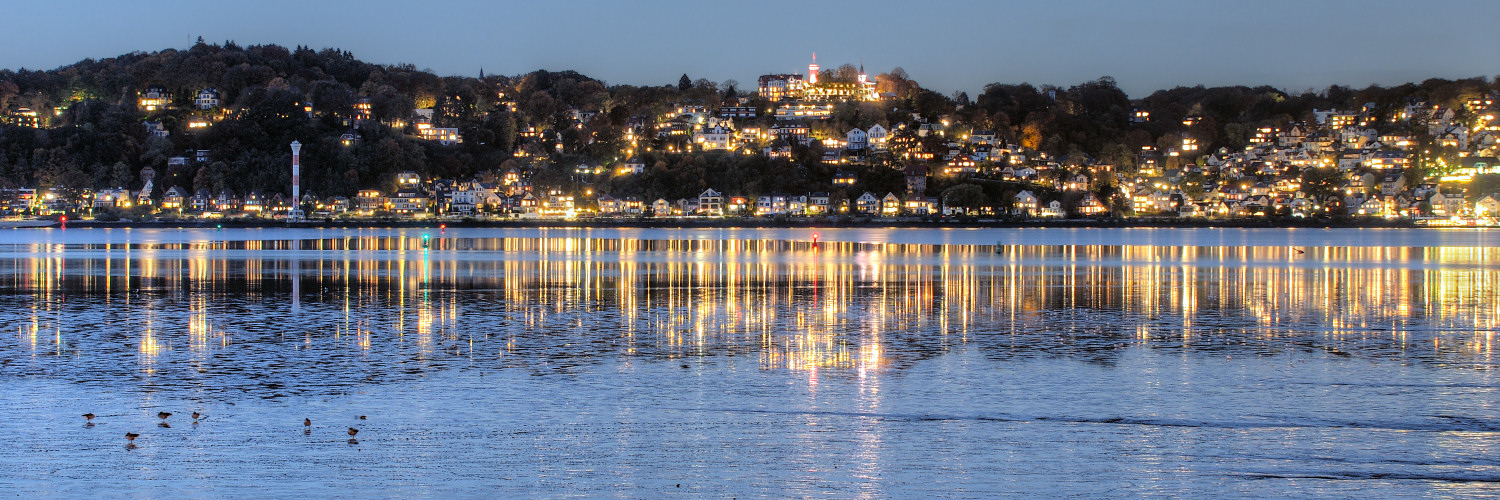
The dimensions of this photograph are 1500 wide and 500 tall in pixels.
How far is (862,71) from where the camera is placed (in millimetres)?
123438

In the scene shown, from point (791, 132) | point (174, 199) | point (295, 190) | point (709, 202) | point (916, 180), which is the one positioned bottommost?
point (709, 202)

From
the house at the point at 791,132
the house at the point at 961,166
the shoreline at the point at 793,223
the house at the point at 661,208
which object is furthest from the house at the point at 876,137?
the house at the point at 661,208

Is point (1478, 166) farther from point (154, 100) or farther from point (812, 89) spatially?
point (154, 100)

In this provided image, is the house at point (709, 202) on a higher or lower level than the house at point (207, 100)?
lower

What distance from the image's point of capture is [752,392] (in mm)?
9383

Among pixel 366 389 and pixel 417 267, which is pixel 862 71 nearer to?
pixel 417 267

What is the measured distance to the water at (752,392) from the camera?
260 inches

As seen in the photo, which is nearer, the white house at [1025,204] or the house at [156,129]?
the white house at [1025,204]

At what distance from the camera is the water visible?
6598mm

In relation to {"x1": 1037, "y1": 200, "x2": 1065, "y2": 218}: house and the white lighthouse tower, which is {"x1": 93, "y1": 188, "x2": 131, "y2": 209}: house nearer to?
the white lighthouse tower

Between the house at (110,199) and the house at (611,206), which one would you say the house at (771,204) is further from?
the house at (110,199)

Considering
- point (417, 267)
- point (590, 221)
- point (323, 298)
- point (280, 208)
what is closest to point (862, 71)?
point (590, 221)

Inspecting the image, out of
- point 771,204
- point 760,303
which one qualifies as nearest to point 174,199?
point 771,204

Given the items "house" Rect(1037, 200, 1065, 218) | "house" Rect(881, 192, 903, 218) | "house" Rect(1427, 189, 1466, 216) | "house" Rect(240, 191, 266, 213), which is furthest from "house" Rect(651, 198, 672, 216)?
"house" Rect(1427, 189, 1466, 216)
